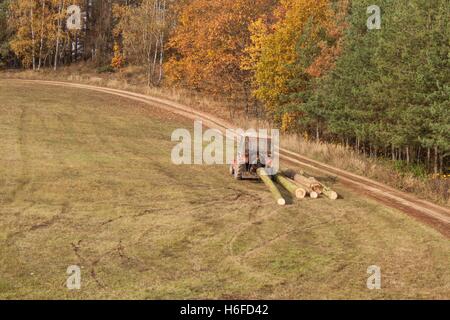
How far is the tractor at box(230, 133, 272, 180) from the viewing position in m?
22.7

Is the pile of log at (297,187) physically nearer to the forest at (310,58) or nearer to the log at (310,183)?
the log at (310,183)

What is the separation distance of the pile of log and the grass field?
480 millimetres

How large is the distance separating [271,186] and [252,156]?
104 inches

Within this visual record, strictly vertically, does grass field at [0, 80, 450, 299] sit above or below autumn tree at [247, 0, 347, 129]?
below

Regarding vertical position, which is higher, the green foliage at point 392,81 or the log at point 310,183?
the green foliage at point 392,81

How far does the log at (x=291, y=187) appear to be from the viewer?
20062 mm

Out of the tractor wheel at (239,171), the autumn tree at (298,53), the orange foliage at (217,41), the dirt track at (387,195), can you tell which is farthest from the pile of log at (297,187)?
the orange foliage at (217,41)

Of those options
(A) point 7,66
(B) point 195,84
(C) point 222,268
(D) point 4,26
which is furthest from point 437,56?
(A) point 7,66

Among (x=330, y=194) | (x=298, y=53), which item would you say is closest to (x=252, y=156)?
(x=330, y=194)

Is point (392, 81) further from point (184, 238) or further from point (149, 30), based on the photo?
point (149, 30)

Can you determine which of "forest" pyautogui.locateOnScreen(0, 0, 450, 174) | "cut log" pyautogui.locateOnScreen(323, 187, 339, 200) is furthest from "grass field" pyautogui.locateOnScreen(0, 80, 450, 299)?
"forest" pyautogui.locateOnScreen(0, 0, 450, 174)

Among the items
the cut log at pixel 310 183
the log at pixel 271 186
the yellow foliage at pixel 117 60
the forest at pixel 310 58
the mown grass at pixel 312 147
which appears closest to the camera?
the log at pixel 271 186

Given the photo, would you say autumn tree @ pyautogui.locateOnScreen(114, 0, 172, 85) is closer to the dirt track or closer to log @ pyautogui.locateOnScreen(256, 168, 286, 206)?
the dirt track

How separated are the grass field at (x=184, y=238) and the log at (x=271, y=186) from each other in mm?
306
